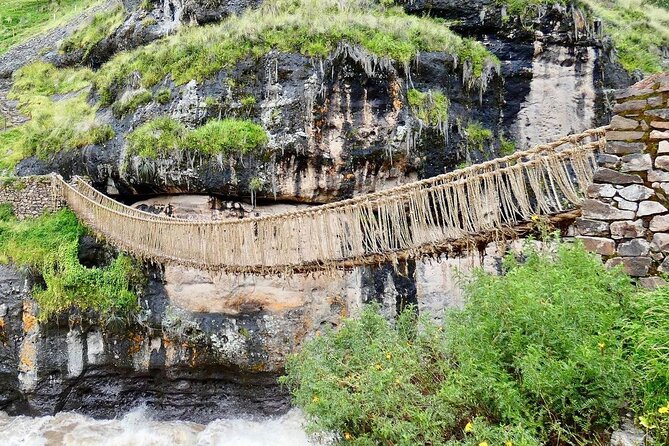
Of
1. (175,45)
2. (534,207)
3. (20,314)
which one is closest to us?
(534,207)

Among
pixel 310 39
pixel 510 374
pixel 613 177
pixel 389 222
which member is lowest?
pixel 389 222

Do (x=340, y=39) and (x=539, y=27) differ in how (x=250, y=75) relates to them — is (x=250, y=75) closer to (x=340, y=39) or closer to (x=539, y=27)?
(x=340, y=39)

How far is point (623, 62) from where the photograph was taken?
8.59 meters

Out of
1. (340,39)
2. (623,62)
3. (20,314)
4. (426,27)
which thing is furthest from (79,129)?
(623,62)

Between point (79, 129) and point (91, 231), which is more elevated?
point (79, 129)

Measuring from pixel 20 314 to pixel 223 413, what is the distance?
11.5ft

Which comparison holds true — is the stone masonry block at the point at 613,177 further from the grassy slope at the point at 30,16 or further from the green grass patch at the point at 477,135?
the grassy slope at the point at 30,16

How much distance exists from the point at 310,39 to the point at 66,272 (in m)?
5.28

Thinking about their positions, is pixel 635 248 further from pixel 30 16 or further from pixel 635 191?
pixel 30 16

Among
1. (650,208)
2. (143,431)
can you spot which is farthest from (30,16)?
(650,208)

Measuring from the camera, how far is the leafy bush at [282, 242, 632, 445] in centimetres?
212

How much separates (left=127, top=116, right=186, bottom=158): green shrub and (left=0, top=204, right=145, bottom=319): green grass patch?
1627mm

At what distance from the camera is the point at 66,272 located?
7.61m

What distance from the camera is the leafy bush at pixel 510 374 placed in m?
2.12
